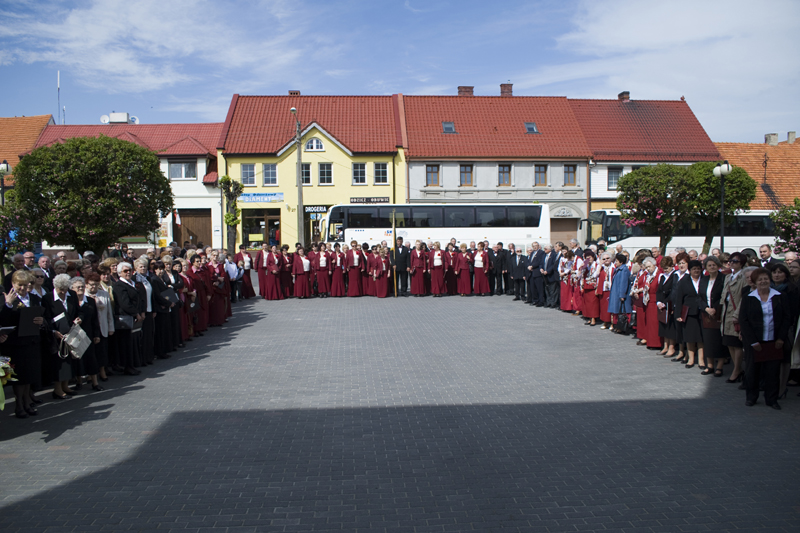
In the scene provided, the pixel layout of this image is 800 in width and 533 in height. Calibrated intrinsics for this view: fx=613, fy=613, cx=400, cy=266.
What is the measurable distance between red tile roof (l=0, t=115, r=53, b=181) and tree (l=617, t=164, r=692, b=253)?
1447 inches

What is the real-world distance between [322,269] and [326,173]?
19.4 meters

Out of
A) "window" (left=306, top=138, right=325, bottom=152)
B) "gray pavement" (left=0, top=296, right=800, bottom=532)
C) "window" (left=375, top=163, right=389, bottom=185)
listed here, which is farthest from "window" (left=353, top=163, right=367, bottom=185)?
"gray pavement" (left=0, top=296, right=800, bottom=532)

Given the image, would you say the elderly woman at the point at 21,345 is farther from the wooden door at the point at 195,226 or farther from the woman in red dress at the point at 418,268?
the wooden door at the point at 195,226

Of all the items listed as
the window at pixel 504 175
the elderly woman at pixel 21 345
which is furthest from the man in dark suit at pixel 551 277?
the window at pixel 504 175

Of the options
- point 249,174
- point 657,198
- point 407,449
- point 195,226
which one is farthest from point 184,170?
point 407,449

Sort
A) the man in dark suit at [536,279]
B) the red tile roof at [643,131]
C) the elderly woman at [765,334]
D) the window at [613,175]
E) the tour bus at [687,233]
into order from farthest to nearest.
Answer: the red tile roof at [643,131]
the window at [613,175]
the tour bus at [687,233]
the man in dark suit at [536,279]
the elderly woman at [765,334]

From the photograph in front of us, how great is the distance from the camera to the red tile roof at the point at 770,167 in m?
41.4

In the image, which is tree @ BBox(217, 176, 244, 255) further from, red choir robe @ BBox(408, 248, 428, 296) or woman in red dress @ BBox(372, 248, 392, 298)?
red choir robe @ BBox(408, 248, 428, 296)

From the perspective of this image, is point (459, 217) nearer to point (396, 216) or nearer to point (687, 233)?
point (396, 216)

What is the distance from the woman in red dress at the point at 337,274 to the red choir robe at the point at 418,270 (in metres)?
2.45

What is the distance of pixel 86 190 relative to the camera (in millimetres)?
19578

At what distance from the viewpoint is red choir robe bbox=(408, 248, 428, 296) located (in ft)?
69.2

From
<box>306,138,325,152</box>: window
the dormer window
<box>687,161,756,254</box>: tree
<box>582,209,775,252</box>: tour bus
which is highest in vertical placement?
the dormer window

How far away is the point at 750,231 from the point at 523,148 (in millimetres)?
14230
